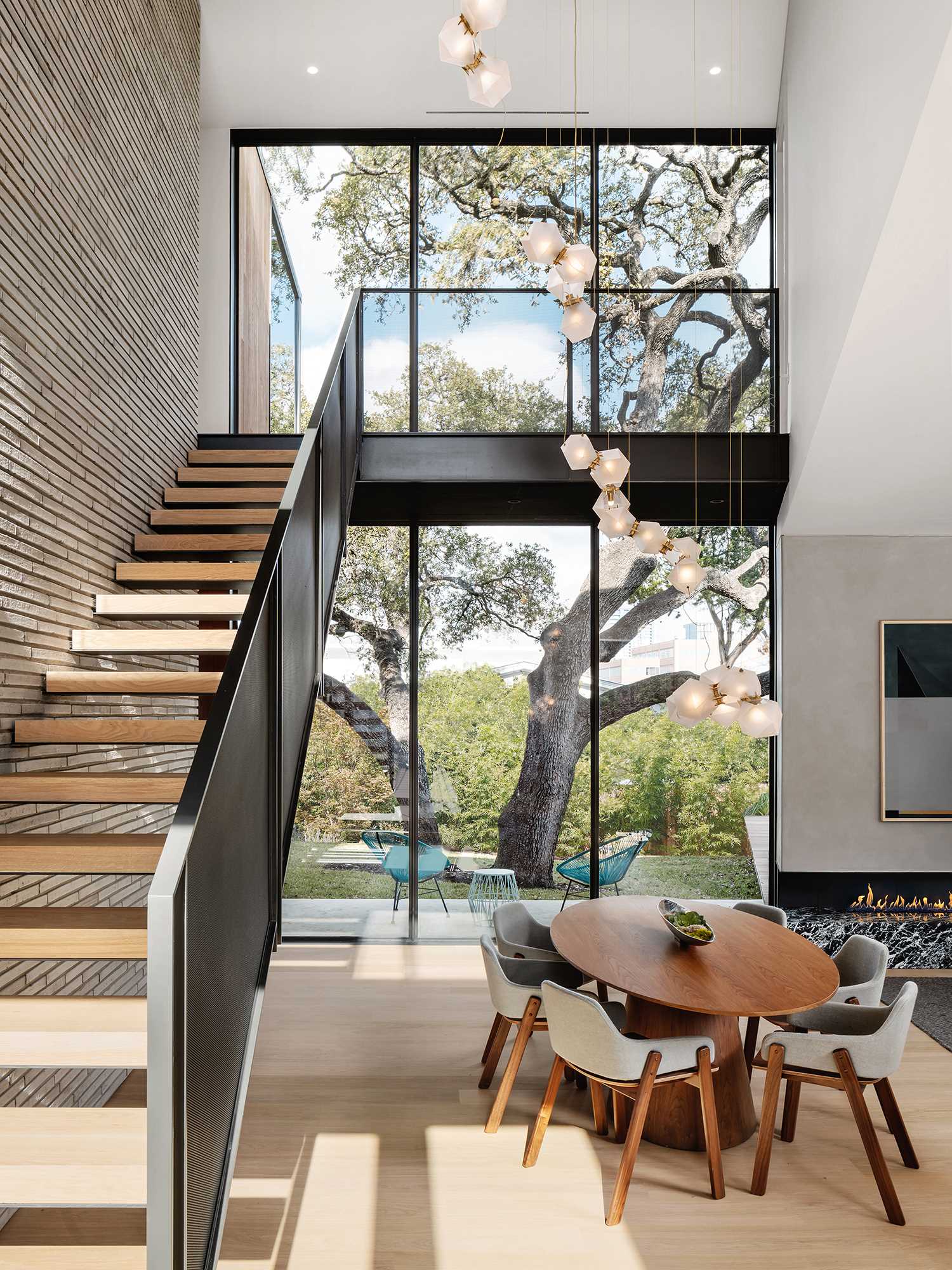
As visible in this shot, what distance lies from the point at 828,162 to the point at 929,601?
2.82 metres

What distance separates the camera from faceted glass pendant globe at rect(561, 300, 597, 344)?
3068 mm

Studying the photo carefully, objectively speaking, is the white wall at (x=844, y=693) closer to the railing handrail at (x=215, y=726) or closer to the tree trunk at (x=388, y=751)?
the tree trunk at (x=388, y=751)

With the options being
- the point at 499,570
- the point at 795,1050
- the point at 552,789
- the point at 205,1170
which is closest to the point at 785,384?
the point at 499,570

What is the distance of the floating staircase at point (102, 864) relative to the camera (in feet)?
6.29

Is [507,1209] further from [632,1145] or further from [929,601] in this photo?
[929,601]

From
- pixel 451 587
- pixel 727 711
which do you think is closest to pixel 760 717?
pixel 727 711

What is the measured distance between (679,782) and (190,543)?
11.9 feet

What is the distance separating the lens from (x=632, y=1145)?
2865mm

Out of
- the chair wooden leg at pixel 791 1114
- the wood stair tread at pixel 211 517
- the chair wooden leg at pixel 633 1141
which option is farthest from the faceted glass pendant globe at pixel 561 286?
the chair wooden leg at pixel 791 1114

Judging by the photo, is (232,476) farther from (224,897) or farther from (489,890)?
(224,897)

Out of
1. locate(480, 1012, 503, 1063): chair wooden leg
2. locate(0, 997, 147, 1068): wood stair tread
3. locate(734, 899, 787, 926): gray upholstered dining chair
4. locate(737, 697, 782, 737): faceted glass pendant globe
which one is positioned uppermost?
locate(737, 697, 782, 737): faceted glass pendant globe

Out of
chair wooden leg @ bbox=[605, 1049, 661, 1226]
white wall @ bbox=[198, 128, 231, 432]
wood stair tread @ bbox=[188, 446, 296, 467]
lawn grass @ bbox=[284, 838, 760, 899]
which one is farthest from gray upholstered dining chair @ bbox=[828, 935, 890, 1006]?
white wall @ bbox=[198, 128, 231, 432]

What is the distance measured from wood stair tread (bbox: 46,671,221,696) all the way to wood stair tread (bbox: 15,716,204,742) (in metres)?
0.26

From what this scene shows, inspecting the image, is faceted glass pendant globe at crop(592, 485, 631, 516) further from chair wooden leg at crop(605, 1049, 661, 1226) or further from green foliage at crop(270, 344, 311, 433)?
green foliage at crop(270, 344, 311, 433)
